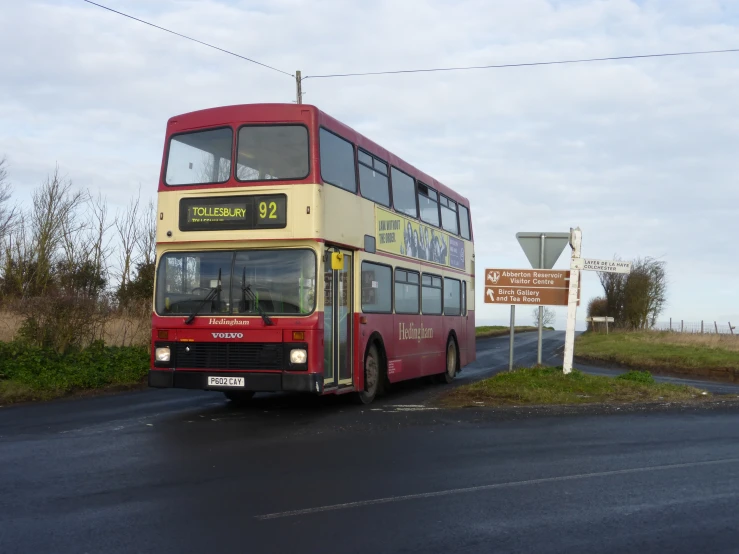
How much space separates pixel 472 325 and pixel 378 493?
603 inches

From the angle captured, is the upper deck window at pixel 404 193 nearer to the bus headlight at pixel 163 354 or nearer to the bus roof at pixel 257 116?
the bus roof at pixel 257 116

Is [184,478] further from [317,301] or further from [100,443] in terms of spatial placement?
[317,301]

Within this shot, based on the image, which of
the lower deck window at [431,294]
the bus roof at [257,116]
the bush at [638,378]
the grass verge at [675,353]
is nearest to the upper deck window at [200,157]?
the bus roof at [257,116]

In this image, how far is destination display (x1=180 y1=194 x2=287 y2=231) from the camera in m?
12.6

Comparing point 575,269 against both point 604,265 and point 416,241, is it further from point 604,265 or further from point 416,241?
point 416,241

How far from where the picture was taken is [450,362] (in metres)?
20.2

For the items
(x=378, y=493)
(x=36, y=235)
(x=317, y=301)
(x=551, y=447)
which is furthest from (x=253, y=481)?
(x=36, y=235)

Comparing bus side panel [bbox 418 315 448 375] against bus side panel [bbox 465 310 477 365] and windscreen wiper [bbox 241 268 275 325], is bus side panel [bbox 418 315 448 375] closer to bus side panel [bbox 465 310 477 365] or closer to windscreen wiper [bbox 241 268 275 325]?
bus side panel [bbox 465 310 477 365]

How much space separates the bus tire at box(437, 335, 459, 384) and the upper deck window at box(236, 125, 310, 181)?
27.8 ft

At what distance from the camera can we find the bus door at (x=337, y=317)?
42.7ft

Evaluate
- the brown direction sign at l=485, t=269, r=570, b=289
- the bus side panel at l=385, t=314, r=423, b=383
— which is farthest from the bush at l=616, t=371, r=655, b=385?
the bus side panel at l=385, t=314, r=423, b=383

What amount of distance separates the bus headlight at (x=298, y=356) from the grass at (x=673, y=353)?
1790 centimetres

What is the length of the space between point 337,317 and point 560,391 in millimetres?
4535

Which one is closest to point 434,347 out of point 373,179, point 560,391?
point 560,391
